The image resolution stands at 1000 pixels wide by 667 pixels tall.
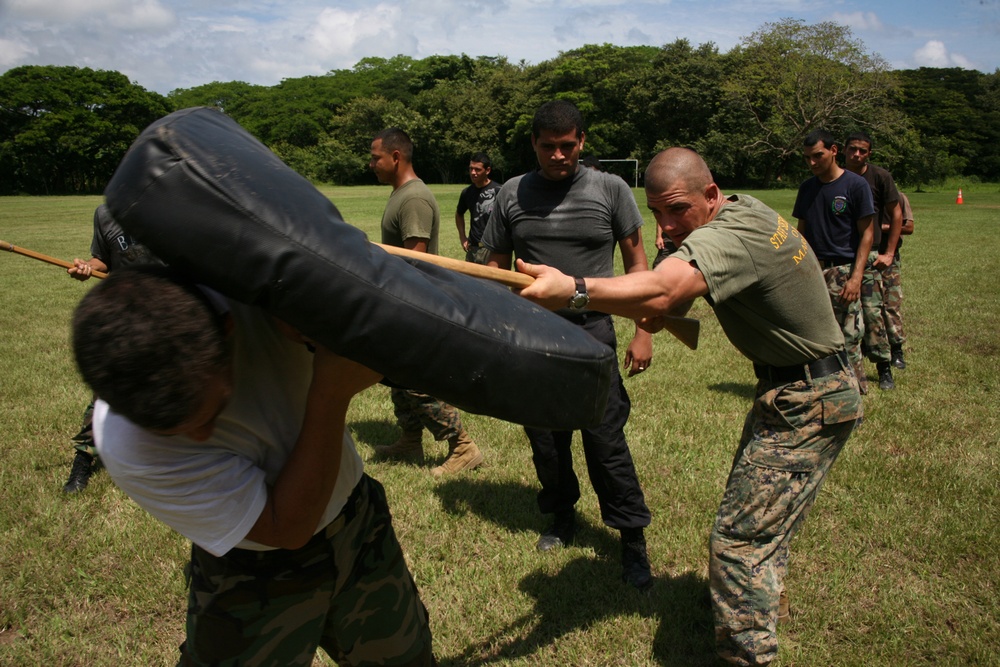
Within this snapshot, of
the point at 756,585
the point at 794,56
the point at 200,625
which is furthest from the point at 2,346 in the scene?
the point at 794,56

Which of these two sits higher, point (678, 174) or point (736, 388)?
point (678, 174)

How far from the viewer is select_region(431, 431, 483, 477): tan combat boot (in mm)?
5535

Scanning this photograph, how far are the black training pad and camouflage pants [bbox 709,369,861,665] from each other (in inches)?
76.4

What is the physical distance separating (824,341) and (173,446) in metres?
2.64

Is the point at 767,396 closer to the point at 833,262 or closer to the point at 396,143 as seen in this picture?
the point at 396,143

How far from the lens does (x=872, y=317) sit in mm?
7332

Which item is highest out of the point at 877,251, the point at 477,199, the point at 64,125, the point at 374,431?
the point at 64,125

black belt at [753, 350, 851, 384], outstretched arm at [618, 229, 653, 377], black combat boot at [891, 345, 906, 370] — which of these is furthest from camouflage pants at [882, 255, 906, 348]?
black belt at [753, 350, 851, 384]

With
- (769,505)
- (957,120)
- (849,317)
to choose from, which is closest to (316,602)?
(769,505)

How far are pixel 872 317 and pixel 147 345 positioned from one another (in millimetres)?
7478

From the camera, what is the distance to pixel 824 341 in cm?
313

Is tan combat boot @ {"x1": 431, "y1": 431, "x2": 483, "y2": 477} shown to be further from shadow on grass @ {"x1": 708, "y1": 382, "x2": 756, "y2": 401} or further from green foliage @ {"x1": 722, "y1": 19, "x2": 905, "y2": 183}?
green foliage @ {"x1": 722, "y1": 19, "x2": 905, "y2": 183}

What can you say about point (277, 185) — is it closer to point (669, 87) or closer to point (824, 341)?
point (824, 341)

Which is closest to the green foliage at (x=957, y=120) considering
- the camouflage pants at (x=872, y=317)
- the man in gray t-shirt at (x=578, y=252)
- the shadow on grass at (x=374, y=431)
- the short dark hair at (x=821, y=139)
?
the camouflage pants at (x=872, y=317)
